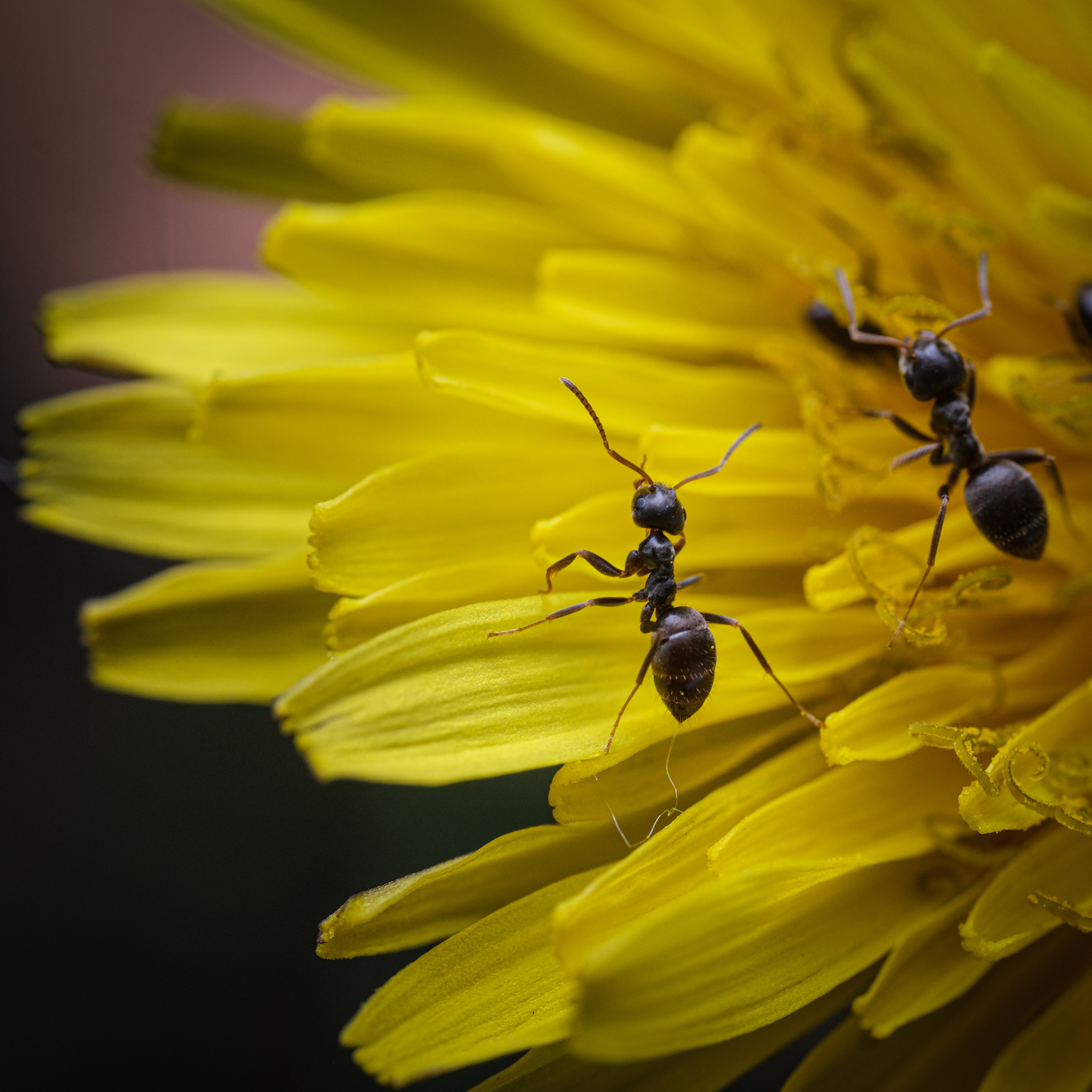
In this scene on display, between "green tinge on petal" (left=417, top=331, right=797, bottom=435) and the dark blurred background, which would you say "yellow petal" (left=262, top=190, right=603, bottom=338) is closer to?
"green tinge on petal" (left=417, top=331, right=797, bottom=435)

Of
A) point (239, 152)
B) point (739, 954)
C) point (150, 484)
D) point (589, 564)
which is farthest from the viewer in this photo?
point (239, 152)

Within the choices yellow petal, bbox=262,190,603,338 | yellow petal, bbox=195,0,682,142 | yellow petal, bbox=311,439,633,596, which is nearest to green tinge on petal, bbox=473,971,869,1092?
yellow petal, bbox=311,439,633,596

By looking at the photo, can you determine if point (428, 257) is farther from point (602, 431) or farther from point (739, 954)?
point (739, 954)

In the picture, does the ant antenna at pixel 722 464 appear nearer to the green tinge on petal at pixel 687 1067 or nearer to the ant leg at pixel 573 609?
the ant leg at pixel 573 609

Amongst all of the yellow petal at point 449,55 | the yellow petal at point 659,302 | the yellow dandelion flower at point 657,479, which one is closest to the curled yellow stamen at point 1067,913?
the yellow dandelion flower at point 657,479

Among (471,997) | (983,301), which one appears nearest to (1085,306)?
(983,301)

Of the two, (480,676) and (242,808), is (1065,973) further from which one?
(242,808)

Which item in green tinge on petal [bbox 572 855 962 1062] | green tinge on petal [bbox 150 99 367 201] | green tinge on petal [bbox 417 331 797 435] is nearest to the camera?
green tinge on petal [bbox 572 855 962 1062]
